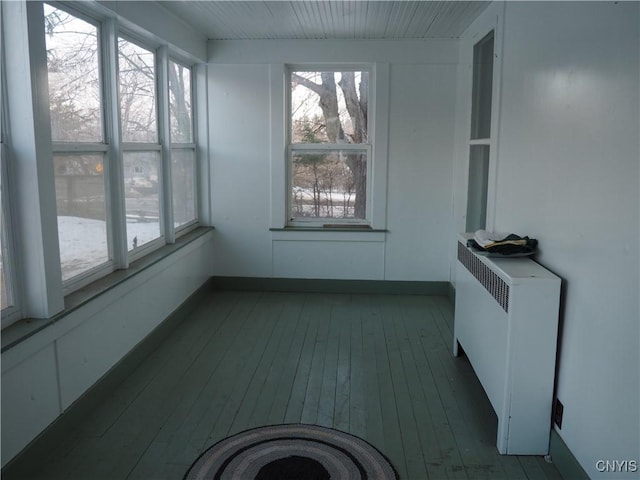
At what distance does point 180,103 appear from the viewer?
4934 millimetres

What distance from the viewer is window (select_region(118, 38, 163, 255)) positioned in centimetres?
376

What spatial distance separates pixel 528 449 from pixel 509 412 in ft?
0.70

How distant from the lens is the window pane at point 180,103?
15.4 feet

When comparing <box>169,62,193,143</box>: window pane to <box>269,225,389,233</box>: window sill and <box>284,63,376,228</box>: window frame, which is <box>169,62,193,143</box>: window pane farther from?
<box>269,225,389,233</box>: window sill

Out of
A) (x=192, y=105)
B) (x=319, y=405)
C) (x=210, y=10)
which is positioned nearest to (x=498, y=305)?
(x=319, y=405)

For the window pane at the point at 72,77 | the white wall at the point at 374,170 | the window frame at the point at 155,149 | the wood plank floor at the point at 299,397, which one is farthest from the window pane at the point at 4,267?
the white wall at the point at 374,170

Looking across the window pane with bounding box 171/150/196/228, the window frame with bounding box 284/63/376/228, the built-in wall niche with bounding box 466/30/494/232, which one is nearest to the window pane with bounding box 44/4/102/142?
the window pane with bounding box 171/150/196/228

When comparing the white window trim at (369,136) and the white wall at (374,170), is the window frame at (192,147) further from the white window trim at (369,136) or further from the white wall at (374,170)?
the white window trim at (369,136)

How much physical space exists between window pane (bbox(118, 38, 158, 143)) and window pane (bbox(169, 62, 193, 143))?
353 millimetres

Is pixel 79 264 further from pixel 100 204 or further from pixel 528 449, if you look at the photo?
pixel 528 449

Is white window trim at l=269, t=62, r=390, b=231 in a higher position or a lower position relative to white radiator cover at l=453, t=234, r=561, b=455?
higher

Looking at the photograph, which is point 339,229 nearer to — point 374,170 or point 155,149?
point 374,170

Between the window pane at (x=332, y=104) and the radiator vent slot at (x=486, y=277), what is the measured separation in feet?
6.96

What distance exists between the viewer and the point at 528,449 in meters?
2.64
